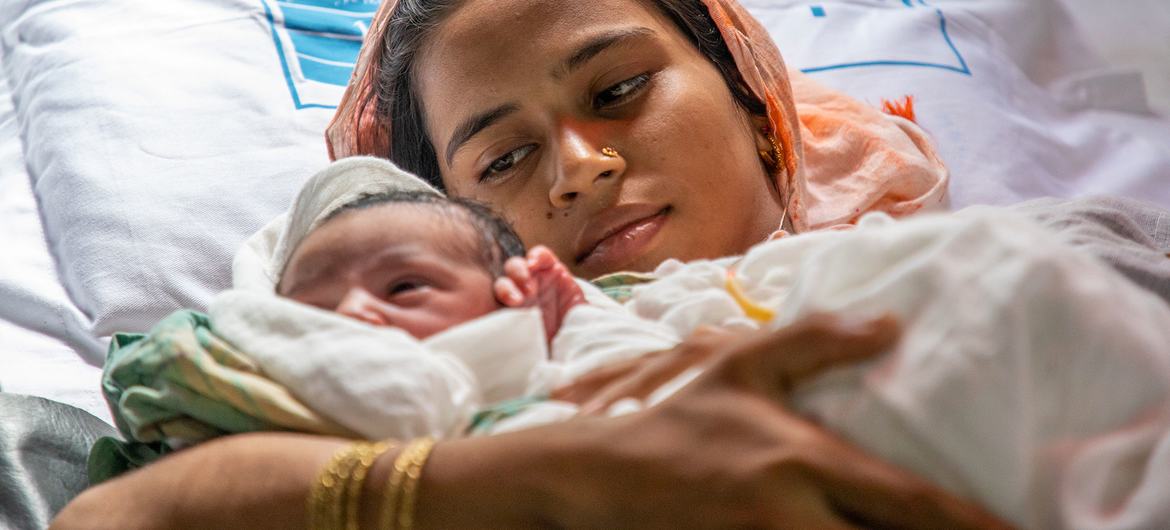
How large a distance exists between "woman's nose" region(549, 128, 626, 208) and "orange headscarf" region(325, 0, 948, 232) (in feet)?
1.12

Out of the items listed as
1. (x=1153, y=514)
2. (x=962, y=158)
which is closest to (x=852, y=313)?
(x=1153, y=514)

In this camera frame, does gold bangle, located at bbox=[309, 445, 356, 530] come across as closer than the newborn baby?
Yes

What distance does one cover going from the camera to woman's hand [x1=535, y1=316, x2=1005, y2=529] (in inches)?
30.5

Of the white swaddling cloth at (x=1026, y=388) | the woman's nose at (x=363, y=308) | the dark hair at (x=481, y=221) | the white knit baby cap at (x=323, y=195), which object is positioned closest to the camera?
the white swaddling cloth at (x=1026, y=388)

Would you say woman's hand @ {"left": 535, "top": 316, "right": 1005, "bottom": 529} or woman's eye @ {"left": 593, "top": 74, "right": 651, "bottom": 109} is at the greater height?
woman's hand @ {"left": 535, "top": 316, "right": 1005, "bottom": 529}

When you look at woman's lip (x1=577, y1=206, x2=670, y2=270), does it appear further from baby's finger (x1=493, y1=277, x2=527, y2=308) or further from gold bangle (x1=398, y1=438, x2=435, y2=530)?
gold bangle (x1=398, y1=438, x2=435, y2=530)

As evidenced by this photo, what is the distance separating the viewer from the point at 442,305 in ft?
3.39

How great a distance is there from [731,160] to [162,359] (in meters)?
0.81

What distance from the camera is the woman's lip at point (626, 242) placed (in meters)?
1.46

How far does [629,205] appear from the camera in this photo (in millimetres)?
1467

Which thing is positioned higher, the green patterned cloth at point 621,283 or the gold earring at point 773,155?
the green patterned cloth at point 621,283

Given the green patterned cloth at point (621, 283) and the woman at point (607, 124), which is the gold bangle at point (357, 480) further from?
the woman at point (607, 124)

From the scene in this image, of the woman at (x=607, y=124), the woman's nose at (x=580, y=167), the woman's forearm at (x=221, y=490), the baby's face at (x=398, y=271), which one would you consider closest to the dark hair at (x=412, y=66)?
the woman at (x=607, y=124)

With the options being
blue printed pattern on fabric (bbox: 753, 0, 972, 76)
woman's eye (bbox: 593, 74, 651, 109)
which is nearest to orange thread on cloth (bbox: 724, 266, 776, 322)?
woman's eye (bbox: 593, 74, 651, 109)
